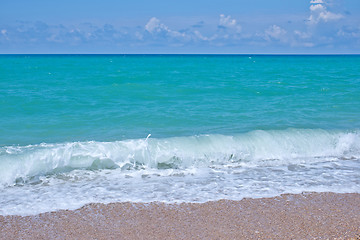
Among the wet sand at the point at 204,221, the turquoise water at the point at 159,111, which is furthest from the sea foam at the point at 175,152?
the wet sand at the point at 204,221

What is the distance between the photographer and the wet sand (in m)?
5.26

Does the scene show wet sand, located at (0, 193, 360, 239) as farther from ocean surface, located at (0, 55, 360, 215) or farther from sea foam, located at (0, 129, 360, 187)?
sea foam, located at (0, 129, 360, 187)

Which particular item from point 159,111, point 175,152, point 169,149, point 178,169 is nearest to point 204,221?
point 178,169

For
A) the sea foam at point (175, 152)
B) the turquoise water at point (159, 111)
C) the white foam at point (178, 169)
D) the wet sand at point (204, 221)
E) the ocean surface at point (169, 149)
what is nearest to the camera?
the wet sand at point (204, 221)

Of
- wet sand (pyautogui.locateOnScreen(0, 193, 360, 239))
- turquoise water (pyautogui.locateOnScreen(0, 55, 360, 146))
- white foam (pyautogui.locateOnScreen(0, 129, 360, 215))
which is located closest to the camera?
wet sand (pyautogui.locateOnScreen(0, 193, 360, 239))

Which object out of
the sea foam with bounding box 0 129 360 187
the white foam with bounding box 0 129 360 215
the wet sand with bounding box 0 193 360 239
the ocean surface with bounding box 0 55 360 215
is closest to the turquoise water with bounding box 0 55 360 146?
the ocean surface with bounding box 0 55 360 215

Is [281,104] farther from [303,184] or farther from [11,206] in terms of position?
[11,206]

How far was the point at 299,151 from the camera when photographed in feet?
32.9

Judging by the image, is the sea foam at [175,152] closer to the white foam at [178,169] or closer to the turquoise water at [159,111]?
the white foam at [178,169]

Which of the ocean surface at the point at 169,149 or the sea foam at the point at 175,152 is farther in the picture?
the sea foam at the point at 175,152

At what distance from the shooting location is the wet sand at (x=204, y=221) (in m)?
5.26

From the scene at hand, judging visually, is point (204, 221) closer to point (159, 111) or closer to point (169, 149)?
point (169, 149)

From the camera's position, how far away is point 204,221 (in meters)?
5.67

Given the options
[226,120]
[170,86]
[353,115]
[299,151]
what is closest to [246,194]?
[299,151]
